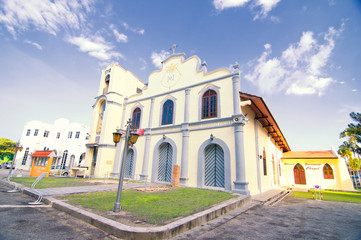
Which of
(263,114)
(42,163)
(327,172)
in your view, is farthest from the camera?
(327,172)

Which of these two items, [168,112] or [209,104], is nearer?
[209,104]

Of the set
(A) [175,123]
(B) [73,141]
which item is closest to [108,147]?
(A) [175,123]

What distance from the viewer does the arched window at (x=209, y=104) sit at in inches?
450

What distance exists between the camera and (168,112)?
1380cm

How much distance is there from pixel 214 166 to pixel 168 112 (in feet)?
18.3

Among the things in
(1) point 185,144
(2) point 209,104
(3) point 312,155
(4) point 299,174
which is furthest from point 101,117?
(3) point 312,155

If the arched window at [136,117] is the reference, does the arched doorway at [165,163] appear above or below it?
below

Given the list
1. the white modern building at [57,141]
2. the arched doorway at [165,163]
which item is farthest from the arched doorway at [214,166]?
the white modern building at [57,141]

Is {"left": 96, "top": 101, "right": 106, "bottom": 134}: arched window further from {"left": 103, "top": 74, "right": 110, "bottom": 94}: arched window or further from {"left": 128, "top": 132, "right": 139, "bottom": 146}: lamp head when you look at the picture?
{"left": 128, "top": 132, "right": 139, "bottom": 146}: lamp head

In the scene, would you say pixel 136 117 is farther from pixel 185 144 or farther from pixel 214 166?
pixel 214 166

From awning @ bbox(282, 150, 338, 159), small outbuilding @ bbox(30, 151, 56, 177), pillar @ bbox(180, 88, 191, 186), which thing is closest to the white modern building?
small outbuilding @ bbox(30, 151, 56, 177)

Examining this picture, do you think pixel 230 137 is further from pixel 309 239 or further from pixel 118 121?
pixel 118 121

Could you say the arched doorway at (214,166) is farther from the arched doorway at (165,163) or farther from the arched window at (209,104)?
the arched doorway at (165,163)

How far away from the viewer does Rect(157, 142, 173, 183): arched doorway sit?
41.4 feet
